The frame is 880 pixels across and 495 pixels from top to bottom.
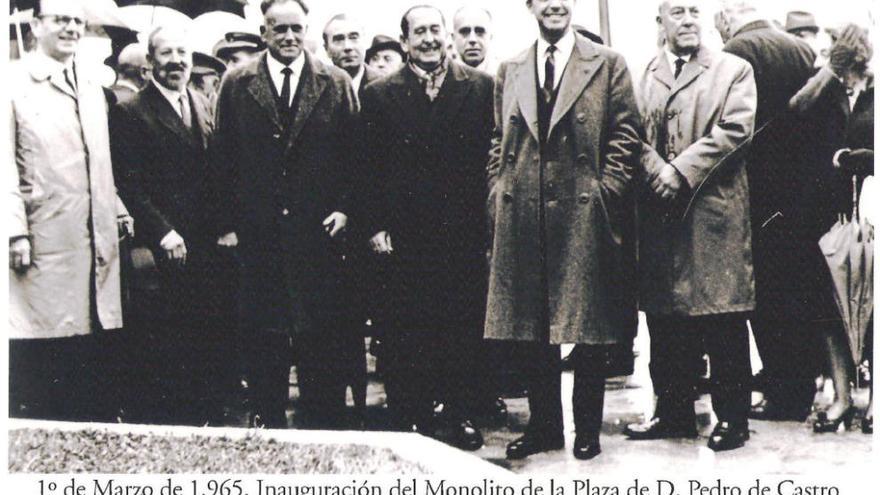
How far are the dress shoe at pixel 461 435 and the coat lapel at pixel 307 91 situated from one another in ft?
4.68

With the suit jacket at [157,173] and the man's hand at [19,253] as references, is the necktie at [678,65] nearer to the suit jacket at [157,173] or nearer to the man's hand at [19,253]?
the suit jacket at [157,173]

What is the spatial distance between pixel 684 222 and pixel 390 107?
1365 mm

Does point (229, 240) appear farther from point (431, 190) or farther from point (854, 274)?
point (854, 274)

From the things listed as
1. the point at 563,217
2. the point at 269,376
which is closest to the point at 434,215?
the point at 563,217

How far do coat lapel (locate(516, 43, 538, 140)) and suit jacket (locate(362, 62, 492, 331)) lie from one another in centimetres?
27

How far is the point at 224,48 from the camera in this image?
7.08 meters

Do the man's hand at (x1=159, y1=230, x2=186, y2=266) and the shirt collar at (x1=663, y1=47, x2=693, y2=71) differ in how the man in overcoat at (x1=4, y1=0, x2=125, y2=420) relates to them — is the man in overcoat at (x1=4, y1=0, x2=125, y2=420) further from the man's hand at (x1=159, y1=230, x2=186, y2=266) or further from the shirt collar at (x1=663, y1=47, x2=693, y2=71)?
the shirt collar at (x1=663, y1=47, x2=693, y2=71)

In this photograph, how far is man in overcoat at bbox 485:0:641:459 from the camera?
516 centimetres

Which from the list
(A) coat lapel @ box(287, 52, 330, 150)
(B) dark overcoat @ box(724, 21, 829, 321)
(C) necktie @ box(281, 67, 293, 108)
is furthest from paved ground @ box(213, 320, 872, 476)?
(C) necktie @ box(281, 67, 293, 108)

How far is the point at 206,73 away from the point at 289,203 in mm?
1702

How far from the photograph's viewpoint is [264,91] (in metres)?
5.52

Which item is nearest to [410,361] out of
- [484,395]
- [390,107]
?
[484,395]

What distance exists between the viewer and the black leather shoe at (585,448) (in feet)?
17.0

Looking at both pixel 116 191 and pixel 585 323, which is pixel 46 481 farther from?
pixel 585 323
